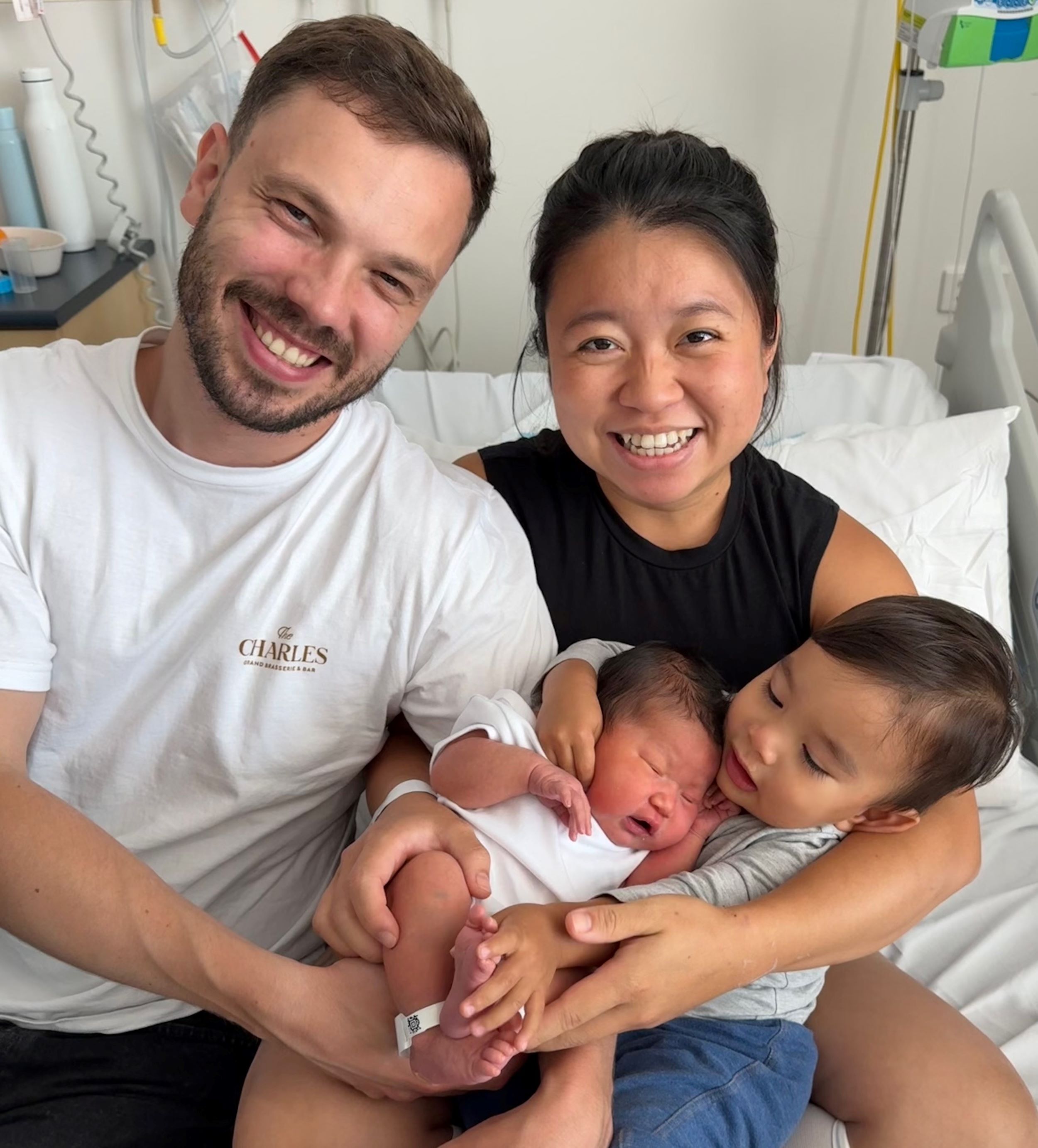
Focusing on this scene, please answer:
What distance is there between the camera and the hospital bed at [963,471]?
1803 millimetres

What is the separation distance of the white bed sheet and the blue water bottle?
2.86 meters

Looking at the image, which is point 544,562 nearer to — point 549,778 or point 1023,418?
point 549,778

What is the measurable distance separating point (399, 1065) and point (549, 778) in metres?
0.37

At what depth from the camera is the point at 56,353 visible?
159cm

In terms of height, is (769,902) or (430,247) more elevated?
(430,247)

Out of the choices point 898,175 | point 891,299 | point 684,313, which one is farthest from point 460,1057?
point 891,299

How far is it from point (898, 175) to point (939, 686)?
173cm

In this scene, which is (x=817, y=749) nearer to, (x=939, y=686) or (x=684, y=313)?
(x=939, y=686)

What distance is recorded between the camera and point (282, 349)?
1.48m

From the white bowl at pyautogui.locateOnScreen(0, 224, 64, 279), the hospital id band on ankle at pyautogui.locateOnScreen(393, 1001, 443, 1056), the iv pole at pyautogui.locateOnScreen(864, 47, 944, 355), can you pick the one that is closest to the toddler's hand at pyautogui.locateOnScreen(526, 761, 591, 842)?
the hospital id band on ankle at pyautogui.locateOnScreen(393, 1001, 443, 1056)

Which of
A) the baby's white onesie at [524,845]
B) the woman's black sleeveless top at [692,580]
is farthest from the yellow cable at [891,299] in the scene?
the baby's white onesie at [524,845]

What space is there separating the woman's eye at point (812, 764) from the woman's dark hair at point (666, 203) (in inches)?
25.2

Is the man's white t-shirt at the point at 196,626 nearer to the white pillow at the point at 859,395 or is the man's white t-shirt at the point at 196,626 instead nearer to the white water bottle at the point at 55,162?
the white pillow at the point at 859,395

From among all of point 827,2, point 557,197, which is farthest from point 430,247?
point 827,2
